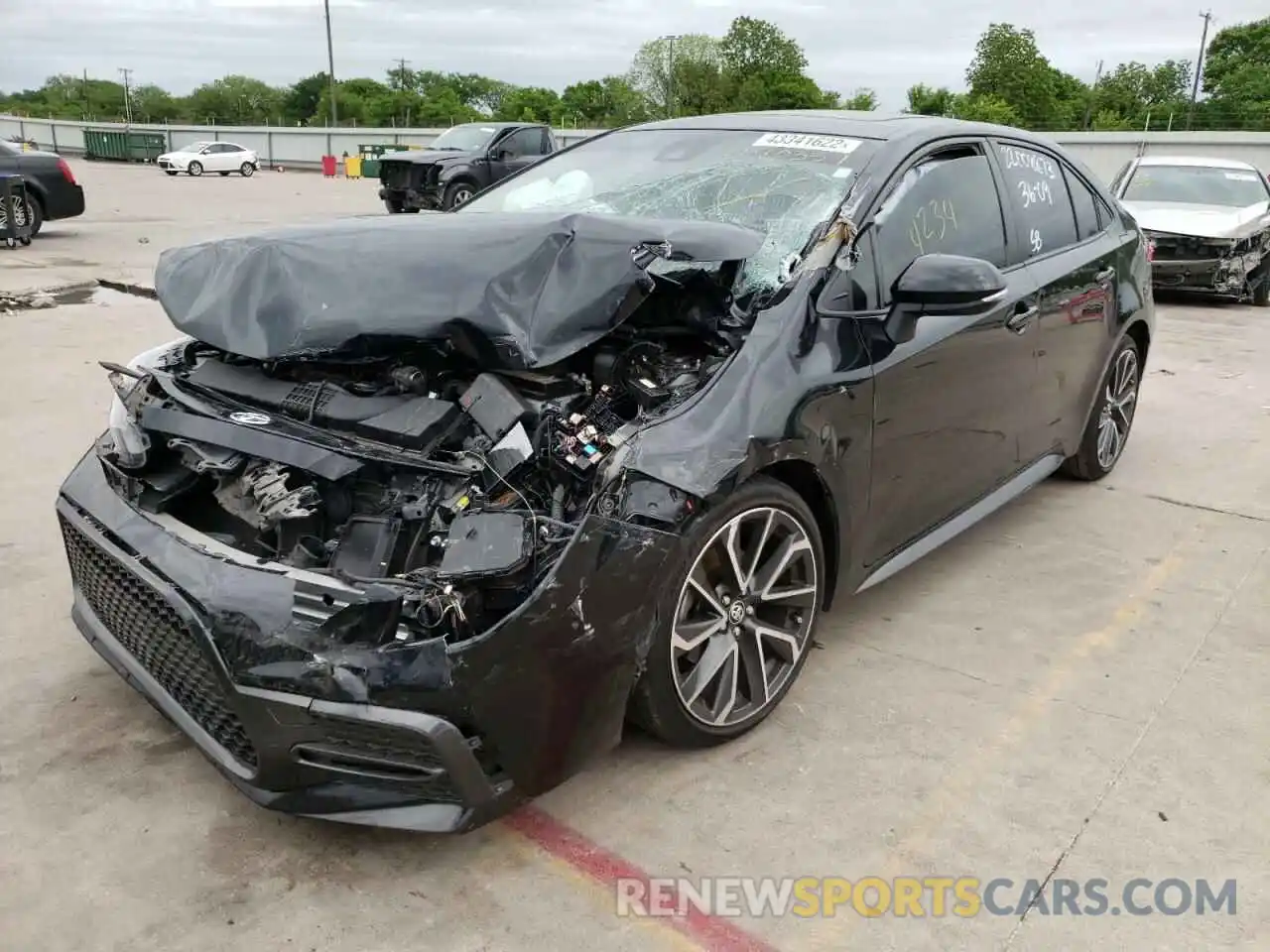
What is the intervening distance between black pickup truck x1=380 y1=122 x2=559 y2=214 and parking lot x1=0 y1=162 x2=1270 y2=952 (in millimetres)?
14638

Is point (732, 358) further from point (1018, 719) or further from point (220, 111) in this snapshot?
point (220, 111)

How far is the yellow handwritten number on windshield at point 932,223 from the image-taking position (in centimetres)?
336

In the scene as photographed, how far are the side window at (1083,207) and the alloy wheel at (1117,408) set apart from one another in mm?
687

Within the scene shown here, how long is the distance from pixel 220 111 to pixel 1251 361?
99.3 meters

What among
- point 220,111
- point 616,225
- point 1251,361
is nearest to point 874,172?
point 616,225

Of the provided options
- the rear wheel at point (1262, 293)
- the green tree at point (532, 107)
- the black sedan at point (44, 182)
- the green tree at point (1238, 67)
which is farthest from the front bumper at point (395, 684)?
the green tree at point (532, 107)

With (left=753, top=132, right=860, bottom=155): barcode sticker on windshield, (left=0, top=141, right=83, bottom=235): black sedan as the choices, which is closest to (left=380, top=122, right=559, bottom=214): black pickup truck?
(left=0, top=141, right=83, bottom=235): black sedan

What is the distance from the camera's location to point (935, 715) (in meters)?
3.12

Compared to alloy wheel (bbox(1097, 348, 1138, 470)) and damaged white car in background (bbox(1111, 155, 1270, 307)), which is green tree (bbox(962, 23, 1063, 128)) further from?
alloy wheel (bbox(1097, 348, 1138, 470))

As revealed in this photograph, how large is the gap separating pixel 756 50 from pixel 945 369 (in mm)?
91886

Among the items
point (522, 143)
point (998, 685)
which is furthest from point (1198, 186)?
point (522, 143)

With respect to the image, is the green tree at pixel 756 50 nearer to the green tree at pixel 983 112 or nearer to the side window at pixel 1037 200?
the green tree at pixel 983 112

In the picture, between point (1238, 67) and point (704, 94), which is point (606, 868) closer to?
point (1238, 67)

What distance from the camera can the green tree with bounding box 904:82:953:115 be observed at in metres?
54.6
